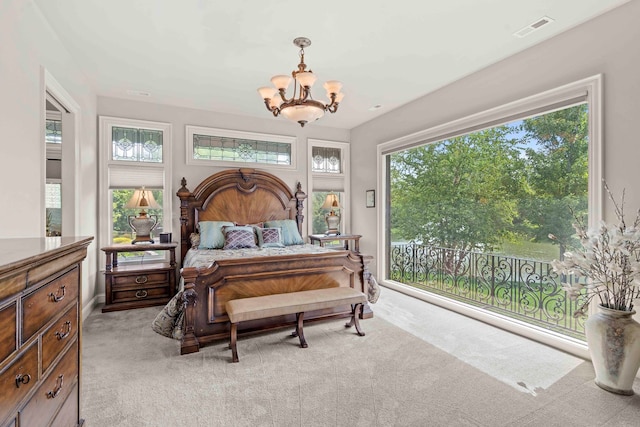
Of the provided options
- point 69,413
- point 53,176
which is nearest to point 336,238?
point 53,176

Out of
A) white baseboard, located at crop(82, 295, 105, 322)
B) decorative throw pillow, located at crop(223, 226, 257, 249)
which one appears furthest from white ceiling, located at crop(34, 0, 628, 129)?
white baseboard, located at crop(82, 295, 105, 322)

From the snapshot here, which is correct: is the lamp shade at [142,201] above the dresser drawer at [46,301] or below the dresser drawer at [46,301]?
above

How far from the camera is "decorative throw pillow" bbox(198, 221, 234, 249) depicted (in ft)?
14.2

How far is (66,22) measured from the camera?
266cm

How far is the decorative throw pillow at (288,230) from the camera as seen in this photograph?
4.82 metres

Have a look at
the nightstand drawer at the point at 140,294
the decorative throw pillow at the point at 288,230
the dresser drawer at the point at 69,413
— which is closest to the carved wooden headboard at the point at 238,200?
the decorative throw pillow at the point at 288,230

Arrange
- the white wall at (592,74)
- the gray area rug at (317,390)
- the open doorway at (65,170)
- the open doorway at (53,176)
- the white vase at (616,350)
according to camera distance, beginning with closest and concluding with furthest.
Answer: the gray area rug at (317,390) < the white vase at (616,350) < the white wall at (592,74) < the open doorway at (65,170) < the open doorway at (53,176)

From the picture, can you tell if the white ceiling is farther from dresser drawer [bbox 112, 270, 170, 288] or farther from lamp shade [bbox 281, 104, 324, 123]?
dresser drawer [bbox 112, 270, 170, 288]

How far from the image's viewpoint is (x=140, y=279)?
13.3 feet

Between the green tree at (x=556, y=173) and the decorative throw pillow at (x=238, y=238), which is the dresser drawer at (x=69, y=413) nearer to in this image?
the decorative throw pillow at (x=238, y=238)

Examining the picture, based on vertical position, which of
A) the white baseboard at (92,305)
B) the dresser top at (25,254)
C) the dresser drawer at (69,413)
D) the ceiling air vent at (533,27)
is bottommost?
the white baseboard at (92,305)

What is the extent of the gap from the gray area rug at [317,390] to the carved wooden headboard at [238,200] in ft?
6.89

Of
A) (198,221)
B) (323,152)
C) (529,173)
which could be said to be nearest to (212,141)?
(198,221)

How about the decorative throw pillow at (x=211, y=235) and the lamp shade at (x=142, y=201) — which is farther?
the decorative throw pillow at (x=211, y=235)
